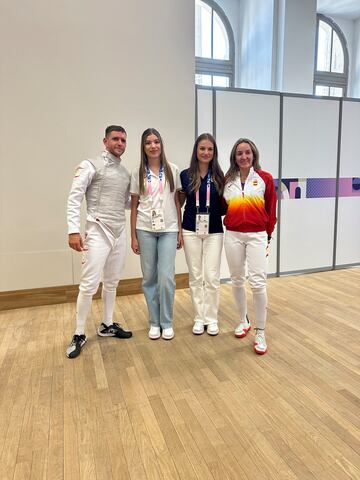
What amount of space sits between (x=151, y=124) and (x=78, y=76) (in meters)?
0.89

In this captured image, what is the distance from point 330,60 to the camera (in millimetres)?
7570

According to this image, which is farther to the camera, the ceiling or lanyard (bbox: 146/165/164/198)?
the ceiling

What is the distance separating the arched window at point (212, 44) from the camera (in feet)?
21.9

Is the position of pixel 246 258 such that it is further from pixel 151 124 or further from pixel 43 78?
pixel 43 78

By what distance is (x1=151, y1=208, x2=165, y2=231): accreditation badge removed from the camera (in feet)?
9.30

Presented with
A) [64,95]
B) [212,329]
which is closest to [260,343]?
[212,329]

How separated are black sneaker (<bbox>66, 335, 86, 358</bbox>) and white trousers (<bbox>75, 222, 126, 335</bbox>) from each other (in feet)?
0.15

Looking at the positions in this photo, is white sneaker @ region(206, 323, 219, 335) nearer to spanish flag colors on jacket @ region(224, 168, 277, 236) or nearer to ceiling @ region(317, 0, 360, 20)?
spanish flag colors on jacket @ region(224, 168, 277, 236)

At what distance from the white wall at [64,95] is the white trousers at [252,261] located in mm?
1858

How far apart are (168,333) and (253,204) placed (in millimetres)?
1267

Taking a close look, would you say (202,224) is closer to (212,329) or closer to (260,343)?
(212,329)

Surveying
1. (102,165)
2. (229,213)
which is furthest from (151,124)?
(229,213)

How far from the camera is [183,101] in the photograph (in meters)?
4.14

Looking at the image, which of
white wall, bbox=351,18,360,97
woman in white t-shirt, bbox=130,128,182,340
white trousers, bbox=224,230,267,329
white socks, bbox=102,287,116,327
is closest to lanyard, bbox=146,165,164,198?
woman in white t-shirt, bbox=130,128,182,340
